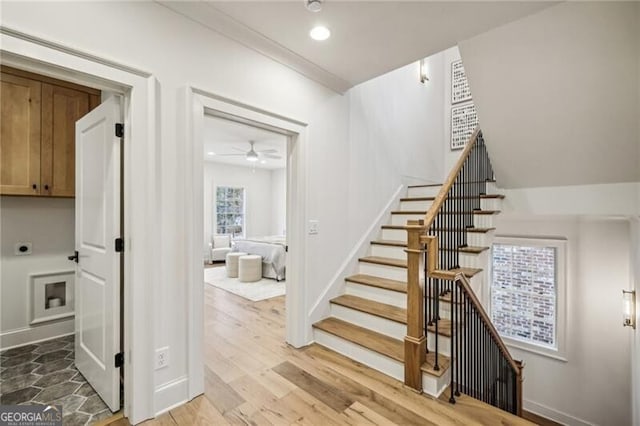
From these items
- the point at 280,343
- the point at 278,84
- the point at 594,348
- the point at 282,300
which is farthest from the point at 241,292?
the point at 594,348

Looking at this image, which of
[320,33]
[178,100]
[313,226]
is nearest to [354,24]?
[320,33]

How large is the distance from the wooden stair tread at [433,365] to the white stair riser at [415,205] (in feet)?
6.81

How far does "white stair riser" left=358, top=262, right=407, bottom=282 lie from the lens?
3.02m

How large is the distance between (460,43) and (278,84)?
1.52 meters

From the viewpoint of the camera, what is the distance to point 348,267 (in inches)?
126

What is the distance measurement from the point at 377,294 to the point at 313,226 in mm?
963

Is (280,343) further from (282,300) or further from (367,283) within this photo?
(282,300)

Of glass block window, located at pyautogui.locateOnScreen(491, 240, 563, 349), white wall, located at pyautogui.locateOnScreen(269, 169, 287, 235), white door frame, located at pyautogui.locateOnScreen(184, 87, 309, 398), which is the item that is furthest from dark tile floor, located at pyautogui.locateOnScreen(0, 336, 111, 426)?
white wall, located at pyautogui.locateOnScreen(269, 169, 287, 235)

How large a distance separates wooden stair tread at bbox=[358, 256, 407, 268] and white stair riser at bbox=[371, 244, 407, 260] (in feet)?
0.17

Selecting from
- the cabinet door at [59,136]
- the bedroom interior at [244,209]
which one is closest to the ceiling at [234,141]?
the bedroom interior at [244,209]

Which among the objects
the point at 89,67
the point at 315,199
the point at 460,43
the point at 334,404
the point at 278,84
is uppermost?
the point at 460,43

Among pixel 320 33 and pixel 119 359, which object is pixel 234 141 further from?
pixel 119 359

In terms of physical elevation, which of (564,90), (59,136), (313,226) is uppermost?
(564,90)

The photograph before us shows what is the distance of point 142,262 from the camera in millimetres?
1724
